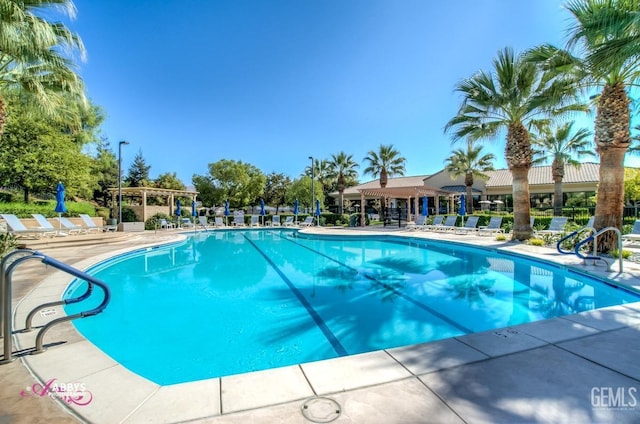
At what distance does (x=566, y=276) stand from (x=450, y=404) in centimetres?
797

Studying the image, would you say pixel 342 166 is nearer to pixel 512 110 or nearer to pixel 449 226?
pixel 449 226

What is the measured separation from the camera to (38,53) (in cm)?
882

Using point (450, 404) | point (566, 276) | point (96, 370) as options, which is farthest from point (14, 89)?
point (566, 276)

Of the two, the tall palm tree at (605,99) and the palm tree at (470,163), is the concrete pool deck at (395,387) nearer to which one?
the tall palm tree at (605,99)

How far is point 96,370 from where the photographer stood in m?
3.08

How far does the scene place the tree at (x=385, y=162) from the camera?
95.4ft

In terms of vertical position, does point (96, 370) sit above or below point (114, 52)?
below

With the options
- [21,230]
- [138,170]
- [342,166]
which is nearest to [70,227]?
[21,230]

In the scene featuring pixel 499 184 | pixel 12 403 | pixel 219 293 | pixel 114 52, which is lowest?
pixel 219 293

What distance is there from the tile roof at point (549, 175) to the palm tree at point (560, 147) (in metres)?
4.17

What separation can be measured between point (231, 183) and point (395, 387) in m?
34.5

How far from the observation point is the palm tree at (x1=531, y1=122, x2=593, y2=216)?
2170 centimetres

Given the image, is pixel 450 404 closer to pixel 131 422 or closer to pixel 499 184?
pixel 131 422

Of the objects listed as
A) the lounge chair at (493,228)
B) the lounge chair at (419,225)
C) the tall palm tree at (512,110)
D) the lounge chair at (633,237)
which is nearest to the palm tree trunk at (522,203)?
the tall palm tree at (512,110)
